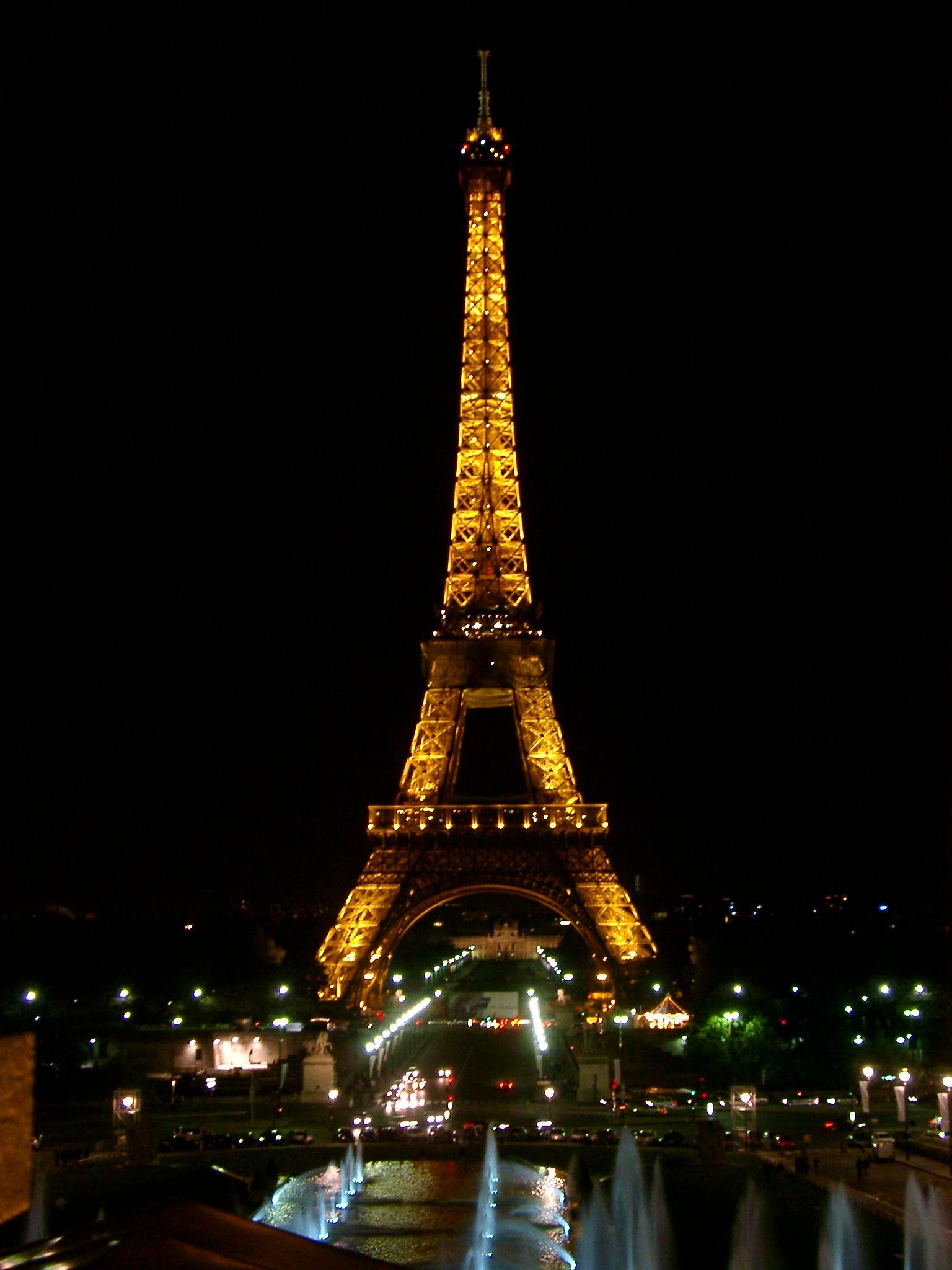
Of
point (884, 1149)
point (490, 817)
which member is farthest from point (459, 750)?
point (884, 1149)

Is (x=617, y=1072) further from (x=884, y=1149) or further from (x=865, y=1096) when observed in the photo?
(x=884, y=1149)

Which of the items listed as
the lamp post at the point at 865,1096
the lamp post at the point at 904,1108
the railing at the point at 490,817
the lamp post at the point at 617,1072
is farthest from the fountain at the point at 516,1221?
the railing at the point at 490,817

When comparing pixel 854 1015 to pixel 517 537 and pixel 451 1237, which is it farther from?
pixel 451 1237

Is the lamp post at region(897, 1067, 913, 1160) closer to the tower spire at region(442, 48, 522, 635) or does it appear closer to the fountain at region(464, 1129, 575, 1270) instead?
the fountain at region(464, 1129, 575, 1270)

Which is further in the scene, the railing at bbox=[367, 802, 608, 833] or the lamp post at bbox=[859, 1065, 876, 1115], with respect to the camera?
the railing at bbox=[367, 802, 608, 833]

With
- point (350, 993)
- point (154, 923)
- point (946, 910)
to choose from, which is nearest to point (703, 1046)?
point (350, 993)

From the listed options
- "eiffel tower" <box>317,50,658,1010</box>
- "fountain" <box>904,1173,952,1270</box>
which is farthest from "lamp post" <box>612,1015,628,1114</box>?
"fountain" <box>904,1173,952,1270</box>
